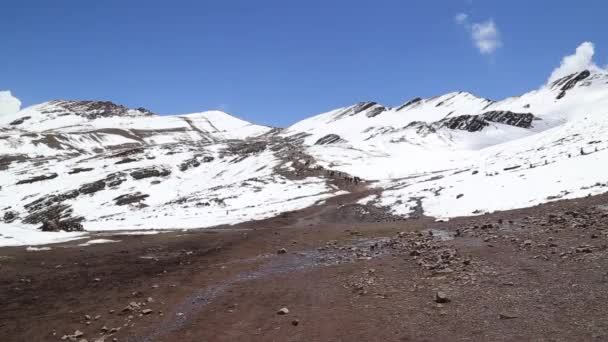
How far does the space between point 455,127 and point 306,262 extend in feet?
465

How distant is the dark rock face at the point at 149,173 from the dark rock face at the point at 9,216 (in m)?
26.9

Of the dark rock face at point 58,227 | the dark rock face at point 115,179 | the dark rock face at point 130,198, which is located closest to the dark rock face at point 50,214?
the dark rock face at point 130,198

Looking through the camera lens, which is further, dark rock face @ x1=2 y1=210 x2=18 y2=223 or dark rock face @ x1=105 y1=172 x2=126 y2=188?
dark rock face @ x1=105 y1=172 x2=126 y2=188

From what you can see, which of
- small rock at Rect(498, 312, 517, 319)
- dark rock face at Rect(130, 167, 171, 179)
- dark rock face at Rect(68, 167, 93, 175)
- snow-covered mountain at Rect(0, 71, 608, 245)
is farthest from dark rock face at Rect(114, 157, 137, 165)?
small rock at Rect(498, 312, 517, 319)

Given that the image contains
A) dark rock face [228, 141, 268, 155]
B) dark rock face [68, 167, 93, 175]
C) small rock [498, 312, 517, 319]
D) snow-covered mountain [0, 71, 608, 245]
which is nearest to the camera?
small rock [498, 312, 517, 319]

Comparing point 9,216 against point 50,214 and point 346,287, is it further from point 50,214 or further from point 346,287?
point 346,287

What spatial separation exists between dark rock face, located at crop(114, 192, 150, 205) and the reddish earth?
53.5 m

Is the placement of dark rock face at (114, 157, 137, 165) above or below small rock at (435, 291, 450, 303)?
above

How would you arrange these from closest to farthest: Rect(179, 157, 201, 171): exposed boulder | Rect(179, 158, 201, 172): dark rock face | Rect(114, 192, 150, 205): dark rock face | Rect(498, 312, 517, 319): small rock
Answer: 1. Rect(498, 312, 517, 319): small rock
2. Rect(114, 192, 150, 205): dark rock face
3. Rect(179, 158, 201, 172): dark rock face
4. Rect(179, 157, 201, 171): exposed boulder

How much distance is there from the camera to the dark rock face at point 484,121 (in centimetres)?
15212

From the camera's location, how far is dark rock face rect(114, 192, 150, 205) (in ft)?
276

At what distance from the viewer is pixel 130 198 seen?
86562 mm

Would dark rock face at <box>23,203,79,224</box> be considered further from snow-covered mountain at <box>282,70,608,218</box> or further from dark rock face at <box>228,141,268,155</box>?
dark rock face at <box>228,141,268,155</box>

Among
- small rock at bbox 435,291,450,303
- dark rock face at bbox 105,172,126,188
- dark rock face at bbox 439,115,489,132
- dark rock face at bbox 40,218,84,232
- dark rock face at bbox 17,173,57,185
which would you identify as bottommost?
small rock at bbox 435,291,450,303
